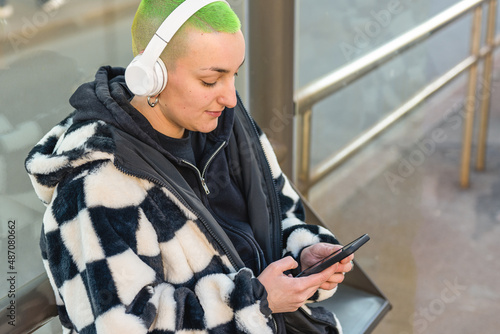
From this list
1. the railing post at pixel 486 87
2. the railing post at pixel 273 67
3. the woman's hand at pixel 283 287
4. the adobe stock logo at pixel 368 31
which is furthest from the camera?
the railing post at pixel 486 87

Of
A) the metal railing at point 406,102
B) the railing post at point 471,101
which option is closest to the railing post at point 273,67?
the metal railing at point 406,102

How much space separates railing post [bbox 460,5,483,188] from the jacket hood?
2629 mm

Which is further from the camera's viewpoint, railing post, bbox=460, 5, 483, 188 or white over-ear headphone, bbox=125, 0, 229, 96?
railing post, bbox=460, 5, 483, 188

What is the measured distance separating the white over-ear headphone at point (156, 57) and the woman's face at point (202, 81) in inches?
1.0

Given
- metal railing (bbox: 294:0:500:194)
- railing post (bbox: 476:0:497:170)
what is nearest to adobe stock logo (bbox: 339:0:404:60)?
metal railing (bbox: 294:0:500:194)

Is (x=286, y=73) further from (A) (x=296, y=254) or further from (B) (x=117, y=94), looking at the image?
(B) (x=117, y=94)

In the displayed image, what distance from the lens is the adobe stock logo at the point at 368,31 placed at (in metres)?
2.49

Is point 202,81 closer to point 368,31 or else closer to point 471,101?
point 368,31

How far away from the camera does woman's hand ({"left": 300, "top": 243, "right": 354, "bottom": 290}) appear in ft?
3.83

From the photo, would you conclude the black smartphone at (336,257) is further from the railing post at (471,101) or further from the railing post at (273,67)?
the railing post at (471,101)

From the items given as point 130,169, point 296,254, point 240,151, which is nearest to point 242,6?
point 240,151

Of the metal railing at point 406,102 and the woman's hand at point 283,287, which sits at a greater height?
the woman's hand at point 283,287

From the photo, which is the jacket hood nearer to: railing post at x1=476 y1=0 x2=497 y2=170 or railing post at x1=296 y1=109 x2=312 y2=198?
railing post at x1=296 y1=109 x2=312 y2=198

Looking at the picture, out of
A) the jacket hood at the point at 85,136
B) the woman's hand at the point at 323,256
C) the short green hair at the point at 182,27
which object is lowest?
the woman's hand at the point at 323,256
